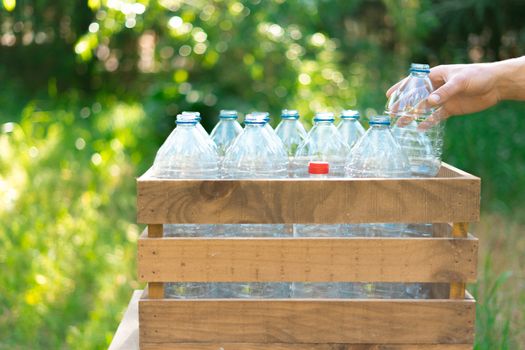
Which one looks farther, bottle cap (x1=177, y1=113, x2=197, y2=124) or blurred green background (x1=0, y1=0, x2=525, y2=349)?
blurred green background (x1=0, y1=0, x2=525, y2=349)

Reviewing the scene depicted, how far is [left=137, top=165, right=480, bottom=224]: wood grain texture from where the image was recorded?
70.0 inches

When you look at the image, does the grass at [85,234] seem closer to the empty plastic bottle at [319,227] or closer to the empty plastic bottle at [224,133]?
the empty plastic bottle at [319,227]

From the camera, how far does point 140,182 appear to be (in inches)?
69.9

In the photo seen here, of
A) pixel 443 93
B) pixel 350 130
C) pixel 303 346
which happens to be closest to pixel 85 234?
pixel 350 130

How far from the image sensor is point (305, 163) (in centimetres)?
213

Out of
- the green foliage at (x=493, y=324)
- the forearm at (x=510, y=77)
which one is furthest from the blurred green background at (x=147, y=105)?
the forearm at (x=510, y=77)

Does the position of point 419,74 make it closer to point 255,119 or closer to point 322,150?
point 322,150

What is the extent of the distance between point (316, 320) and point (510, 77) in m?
0.91

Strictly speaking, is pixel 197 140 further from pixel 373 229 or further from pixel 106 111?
pixel 106 111

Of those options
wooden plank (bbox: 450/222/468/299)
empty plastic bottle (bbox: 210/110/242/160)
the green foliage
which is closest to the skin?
wooden plank (bbox: 450/222/468/299)

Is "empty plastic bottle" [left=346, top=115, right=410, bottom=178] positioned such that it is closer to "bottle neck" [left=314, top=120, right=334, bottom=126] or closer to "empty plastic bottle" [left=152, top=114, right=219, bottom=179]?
"bottle neck" [left=314, top=120, right=334, bottom=126]

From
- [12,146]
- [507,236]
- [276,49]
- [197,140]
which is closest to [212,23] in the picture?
[276,49]

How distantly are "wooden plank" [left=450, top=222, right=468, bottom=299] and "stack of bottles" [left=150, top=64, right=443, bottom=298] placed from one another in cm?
20

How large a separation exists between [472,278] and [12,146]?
4578 mm
